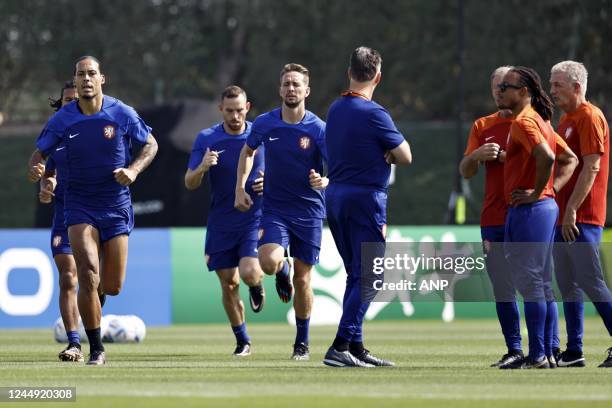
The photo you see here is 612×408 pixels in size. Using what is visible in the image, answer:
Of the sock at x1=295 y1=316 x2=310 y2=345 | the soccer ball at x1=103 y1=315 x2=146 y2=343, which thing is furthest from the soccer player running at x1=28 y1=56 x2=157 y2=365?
the soccer ball at x1=103 y1=315 x2=146 y2=343

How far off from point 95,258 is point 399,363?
280 centimetres

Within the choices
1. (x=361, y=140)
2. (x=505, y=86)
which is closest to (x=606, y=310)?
(x=505, y=86)

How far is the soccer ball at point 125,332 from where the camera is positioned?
1836cm

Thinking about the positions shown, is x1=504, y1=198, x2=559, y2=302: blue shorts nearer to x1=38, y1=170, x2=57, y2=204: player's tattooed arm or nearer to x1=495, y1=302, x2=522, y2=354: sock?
x1=495, y1=302, x2=522, y2=354: sock

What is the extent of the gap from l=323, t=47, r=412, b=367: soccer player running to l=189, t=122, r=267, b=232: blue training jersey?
2835mm

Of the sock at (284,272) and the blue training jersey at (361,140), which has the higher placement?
the blue training jersey at (361,140)

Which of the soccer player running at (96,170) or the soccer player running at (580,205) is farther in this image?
the soccer player running at (96,170)

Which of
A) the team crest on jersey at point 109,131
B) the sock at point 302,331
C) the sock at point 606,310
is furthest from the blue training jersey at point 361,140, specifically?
the sock at point 302,331

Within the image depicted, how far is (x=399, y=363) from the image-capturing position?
1381 centimetres

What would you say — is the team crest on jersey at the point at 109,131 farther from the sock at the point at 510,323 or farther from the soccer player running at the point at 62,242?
the sock at the point at 510,323

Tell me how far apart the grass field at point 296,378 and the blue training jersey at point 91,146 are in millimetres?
1464

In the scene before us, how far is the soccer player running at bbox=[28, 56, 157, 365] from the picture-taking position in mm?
13500

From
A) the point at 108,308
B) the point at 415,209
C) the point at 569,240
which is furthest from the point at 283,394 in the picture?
the point at 415,209

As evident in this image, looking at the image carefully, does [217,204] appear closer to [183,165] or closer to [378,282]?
[378,282]
